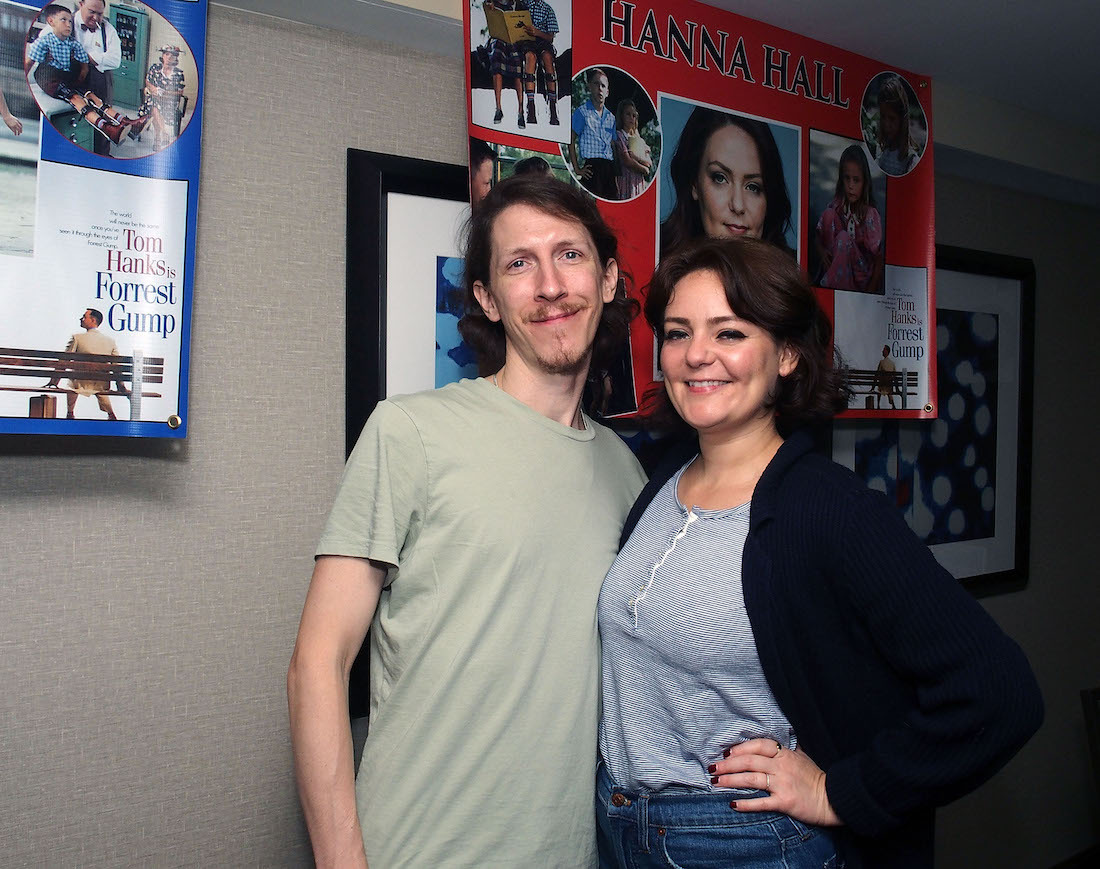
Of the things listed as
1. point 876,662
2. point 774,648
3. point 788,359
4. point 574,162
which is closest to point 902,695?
point 876,662

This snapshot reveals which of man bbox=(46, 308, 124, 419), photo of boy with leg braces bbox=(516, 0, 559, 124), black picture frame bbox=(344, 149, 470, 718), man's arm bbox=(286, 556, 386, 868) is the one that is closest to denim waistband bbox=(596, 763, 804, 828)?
man's arm bbox=(286, 556, 386, 868)

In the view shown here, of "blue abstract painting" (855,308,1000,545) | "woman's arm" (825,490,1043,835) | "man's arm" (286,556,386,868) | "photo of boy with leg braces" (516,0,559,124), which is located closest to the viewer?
"woman's arm" (825,490,1043,835)

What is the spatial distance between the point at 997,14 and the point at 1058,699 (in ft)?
7.67

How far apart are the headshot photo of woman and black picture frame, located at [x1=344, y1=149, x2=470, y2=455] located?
63 centimetres

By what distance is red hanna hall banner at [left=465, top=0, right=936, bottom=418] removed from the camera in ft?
5.32

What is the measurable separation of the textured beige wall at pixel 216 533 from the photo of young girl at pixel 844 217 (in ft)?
3.47

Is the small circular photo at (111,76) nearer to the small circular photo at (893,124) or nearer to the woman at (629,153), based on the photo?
the woman at (629,153)

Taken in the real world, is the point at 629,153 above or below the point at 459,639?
above

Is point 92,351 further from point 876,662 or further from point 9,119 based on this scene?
point 876,662

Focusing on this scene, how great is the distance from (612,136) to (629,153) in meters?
0.06

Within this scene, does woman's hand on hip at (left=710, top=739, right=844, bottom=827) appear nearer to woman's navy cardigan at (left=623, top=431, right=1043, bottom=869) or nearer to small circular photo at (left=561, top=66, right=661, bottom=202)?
woman's navy cardigan at (left=623, top=431, right=1043, bottom=869)

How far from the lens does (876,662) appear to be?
1.13 metres

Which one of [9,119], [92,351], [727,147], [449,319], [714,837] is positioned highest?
[727,147]

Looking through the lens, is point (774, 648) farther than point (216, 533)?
No
